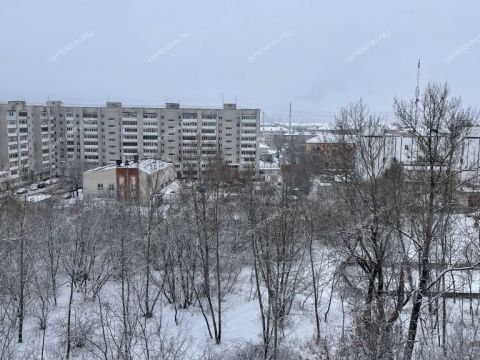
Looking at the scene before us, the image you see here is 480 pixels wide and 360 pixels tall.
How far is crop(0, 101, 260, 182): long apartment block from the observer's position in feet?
136

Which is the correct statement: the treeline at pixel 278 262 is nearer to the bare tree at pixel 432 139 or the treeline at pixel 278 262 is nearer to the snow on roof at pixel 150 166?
the bare tree at pixel 432 139

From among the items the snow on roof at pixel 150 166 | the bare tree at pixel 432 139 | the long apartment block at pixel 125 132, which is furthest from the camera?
the long apartment block at pixel 125 132

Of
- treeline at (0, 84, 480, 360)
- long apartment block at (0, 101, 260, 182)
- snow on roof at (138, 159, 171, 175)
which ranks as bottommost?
treeline at (0, 84, 480, 360)

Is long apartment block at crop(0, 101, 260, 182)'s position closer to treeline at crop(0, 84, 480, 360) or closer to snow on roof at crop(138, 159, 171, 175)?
snow on roof at crop(138, 159, 171, 175)

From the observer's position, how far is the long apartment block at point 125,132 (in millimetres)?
41406

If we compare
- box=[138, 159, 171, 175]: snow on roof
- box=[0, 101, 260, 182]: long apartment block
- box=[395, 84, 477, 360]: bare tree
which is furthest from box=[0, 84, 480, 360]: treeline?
box=[0, 101, 260, 182]: long apartment block

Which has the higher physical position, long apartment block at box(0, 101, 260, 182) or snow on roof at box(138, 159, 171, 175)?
long apartment block at box(0, 101, 260, 182)

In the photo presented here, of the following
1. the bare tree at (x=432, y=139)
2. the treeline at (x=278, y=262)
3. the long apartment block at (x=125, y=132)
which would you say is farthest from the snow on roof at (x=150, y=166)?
the bare tree at (x=432, y=139)

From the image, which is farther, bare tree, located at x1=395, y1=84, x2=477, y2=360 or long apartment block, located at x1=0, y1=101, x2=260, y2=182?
long apartment block, located at x1=0, y1=101, x2=260, y2=182

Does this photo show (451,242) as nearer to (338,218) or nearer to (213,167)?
(338,218)

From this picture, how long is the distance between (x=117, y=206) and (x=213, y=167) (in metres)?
7.98

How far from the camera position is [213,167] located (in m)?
12.1

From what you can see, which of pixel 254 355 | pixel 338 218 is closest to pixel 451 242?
pixel 338 218

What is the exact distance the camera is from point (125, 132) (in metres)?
41.6
